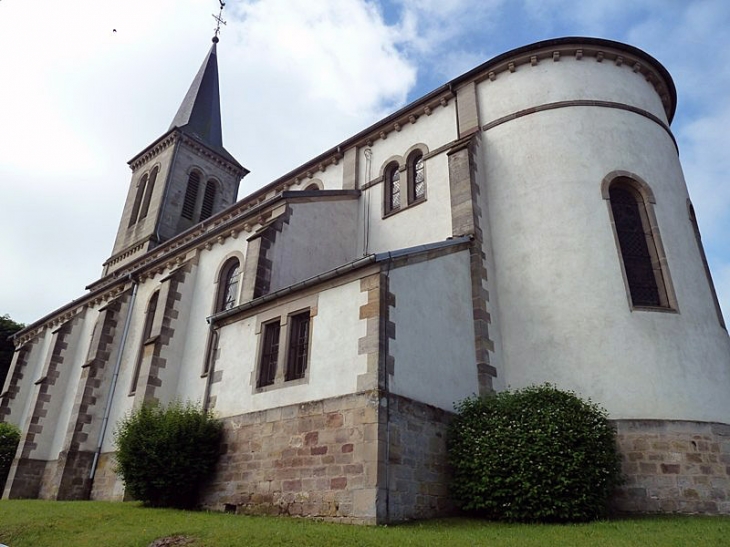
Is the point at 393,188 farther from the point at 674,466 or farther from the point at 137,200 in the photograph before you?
the point at 137,200

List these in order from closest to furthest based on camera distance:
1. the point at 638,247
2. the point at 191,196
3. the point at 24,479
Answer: the point at 638,247 → the point at 24,479 → the point at 191,196

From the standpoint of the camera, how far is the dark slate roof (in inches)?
1395

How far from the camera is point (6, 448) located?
20.8 m

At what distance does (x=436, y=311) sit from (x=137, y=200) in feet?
92.9

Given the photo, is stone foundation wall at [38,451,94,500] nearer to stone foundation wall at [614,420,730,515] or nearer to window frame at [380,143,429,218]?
window frame at [380,143,429,218]

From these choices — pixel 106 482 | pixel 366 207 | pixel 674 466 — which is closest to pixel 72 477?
pixel 106 482

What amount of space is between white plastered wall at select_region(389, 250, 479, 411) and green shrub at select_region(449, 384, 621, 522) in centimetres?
95

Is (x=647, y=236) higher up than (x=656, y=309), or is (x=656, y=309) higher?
(x=647, y=236)

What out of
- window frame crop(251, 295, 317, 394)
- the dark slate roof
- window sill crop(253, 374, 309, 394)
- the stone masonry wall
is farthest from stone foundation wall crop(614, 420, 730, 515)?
the dark slate roof

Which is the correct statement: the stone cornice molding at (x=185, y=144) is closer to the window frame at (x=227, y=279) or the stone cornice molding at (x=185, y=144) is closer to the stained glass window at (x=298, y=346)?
the window frame at (x=227, y=279)

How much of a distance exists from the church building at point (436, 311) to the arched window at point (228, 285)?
0.24 feet

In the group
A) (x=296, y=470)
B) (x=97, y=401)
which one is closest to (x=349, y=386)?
(x=296, y=470)

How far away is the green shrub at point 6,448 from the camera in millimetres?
20438

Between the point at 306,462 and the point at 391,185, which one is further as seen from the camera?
→ the point at 391,185
